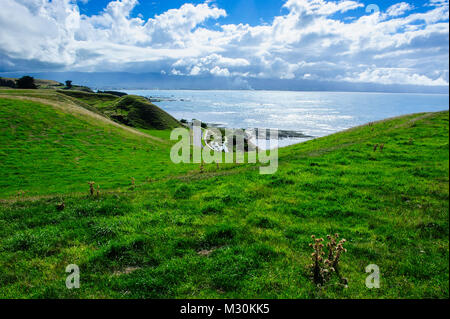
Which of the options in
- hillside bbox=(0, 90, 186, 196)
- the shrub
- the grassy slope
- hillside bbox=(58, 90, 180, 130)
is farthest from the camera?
the shrub

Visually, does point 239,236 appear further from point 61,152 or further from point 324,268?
point 61,152

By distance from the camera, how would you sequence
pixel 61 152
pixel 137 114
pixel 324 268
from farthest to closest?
pixel 137 114
pixel 61 152
pixel 324 268

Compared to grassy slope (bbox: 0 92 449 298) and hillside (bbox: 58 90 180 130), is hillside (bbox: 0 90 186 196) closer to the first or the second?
grassy slope (bbox: 0 92 449 298)

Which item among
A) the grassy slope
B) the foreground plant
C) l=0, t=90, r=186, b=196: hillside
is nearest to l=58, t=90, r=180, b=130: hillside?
l=0, t=90, r=186, b=196: hillside

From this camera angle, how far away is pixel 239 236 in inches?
399

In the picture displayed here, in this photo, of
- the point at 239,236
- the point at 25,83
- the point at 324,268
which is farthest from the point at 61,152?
the point at 25,83

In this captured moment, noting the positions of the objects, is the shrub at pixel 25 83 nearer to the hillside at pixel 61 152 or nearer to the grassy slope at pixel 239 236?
the hillside at pixel 61 152

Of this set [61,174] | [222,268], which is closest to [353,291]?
[222,268]

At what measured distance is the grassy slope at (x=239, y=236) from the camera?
7.31 metres

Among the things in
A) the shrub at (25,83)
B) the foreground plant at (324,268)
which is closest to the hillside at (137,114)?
the shrub at (25,83)

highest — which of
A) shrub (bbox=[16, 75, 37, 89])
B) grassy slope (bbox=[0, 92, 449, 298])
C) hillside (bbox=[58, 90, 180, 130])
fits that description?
shrub (bbox=[16, 75, 37, 89])

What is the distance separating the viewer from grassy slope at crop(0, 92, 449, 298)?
731 centimetres

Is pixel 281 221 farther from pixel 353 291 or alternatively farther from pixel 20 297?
pixel 20 297
